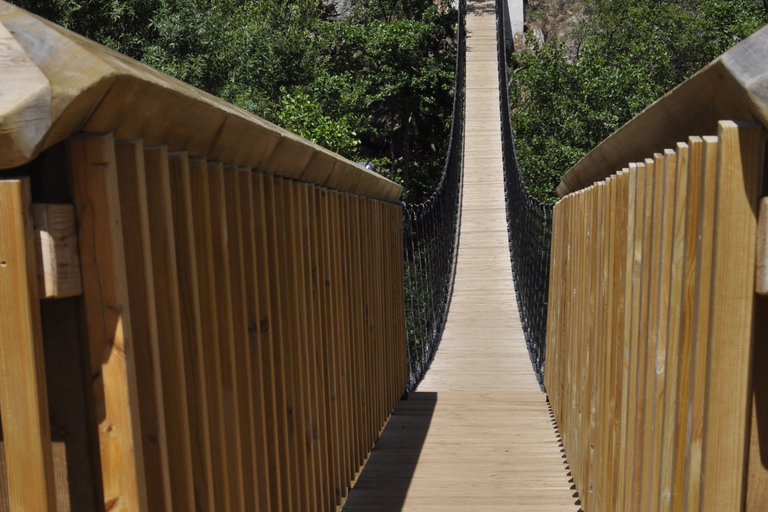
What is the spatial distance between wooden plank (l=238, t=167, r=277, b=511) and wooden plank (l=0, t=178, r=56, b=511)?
0.63 meters

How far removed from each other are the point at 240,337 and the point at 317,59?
13872mm

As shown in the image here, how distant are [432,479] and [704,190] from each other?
82.3 inches

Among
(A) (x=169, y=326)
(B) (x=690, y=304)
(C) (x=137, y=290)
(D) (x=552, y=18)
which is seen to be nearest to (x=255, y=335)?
(A) (x=169, y=326)

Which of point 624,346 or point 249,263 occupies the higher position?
point 249,263

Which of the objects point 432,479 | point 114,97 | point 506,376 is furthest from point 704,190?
point 506,376

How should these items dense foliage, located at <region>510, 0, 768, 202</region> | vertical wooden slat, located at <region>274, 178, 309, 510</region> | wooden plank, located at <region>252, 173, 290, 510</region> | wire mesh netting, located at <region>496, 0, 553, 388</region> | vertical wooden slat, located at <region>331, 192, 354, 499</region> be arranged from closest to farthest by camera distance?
1. wooden plank, located at <region>252, 173, 290, 510</region>
2. vertical wooden slat, located at <region>274, 178, 309, 510</region>
3. vertical wooden slat, located at <region>331, 192, 354, 499</region>
4. wire mesh netting, located at <region>496, 0, 553, 388</region>
5. dense foliage, located at <region>510, 0, 768, 202</region>

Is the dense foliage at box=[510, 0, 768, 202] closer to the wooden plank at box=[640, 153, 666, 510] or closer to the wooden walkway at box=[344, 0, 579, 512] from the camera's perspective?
the wooden walkway at box=[344, 0, 579, 512]

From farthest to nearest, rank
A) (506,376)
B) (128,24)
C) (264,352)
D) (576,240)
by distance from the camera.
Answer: (128,24), (506,376), (576,240), (264,352)

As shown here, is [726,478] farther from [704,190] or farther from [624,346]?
[624,346]

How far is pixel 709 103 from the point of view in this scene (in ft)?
3.38

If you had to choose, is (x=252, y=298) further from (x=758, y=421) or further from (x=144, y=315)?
(x=758, y=421)

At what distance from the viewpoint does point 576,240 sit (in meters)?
2.58

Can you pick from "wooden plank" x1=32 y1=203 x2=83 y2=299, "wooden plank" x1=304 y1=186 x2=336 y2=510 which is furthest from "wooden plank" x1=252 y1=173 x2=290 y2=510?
"wooden plank" x1=32 y1=203 x2=83 y2=299

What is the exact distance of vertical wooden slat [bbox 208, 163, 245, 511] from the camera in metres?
1.28
